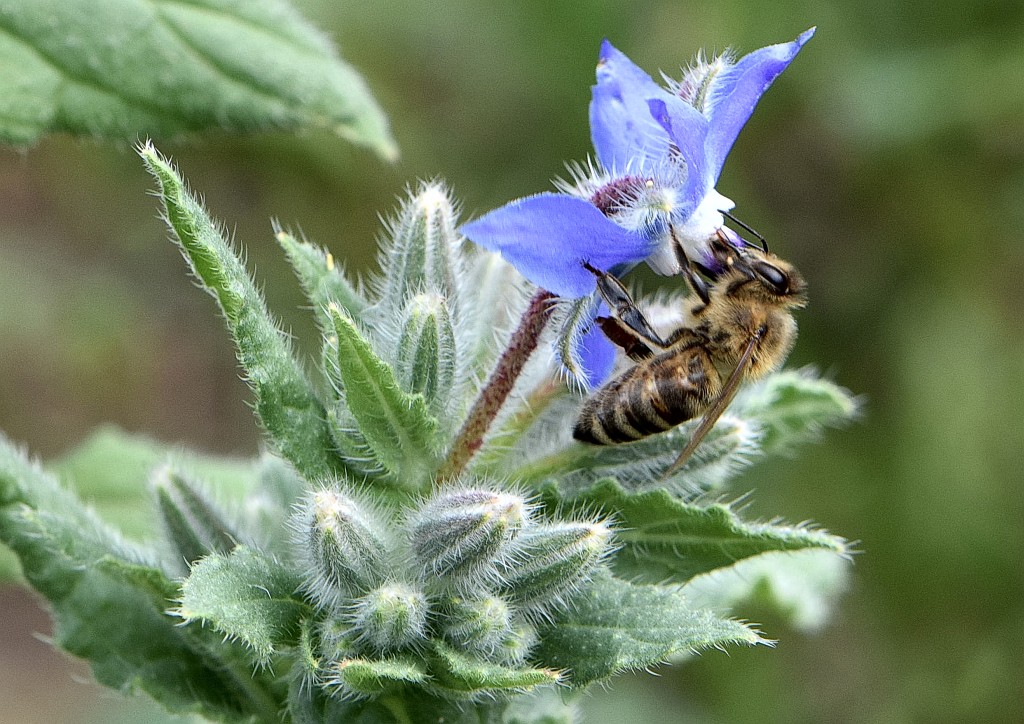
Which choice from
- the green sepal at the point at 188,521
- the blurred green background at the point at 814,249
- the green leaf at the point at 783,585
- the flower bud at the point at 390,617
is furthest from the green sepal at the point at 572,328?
the blurred green background at the point at 814,249

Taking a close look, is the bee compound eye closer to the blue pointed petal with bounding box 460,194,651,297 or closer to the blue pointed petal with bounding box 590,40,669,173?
the blue pointed petal with bounding box 590,40,669,173

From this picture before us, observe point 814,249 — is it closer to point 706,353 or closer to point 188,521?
point 706,353

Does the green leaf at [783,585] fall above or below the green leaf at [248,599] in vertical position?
above

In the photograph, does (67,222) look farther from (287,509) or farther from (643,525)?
(643,525)

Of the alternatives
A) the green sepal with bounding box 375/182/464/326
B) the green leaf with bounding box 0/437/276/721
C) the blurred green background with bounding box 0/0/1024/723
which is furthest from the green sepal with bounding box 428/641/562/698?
the blurred green background with bounding box 0/0/1024/723

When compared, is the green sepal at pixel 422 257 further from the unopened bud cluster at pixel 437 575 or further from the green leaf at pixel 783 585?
the green leaf at pixel 783 585

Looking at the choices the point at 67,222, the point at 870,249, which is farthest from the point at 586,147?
the point at 67,222

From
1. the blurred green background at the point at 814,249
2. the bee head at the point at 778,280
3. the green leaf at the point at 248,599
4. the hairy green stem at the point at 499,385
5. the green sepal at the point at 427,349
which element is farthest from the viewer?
the blurred green background at the point at 814,249
